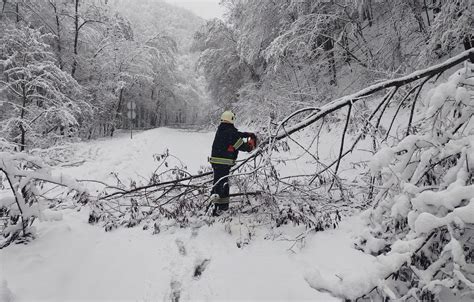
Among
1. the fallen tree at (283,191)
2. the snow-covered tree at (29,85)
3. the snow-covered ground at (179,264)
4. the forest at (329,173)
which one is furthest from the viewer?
the snow-covered tree at (29,85)

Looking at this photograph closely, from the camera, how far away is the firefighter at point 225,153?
504cm

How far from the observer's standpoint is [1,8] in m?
16.3

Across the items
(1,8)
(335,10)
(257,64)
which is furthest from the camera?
(257,64)

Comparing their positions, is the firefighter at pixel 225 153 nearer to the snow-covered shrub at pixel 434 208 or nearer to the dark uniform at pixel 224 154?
the dark uniform at pixel 224 154

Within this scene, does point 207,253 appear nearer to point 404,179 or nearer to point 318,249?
point 318,249

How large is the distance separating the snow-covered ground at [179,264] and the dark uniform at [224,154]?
0.68 metres

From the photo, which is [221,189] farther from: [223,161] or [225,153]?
[225,153]

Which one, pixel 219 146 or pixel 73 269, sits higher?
pixel 219 146

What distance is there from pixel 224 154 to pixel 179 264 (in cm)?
202

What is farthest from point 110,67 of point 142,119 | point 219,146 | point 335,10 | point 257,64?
point 142,119

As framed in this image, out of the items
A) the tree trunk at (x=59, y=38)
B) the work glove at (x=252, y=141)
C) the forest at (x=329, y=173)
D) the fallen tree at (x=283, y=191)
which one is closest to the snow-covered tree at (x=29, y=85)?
the forest at (x=329, y=173)

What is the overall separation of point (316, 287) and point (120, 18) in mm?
28962

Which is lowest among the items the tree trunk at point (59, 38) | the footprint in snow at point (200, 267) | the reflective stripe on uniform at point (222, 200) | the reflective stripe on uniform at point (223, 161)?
the footprint in snow at point (200, 267)

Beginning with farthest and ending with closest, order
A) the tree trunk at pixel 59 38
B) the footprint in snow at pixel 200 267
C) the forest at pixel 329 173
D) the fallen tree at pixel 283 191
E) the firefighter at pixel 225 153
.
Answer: the tree trunk at pixel 59 38, the firefighter at pixel 225 153, the fallen tree at pixel 283 191, the footprint in snow at pixel 200 267, the forest at pixel 329 173
